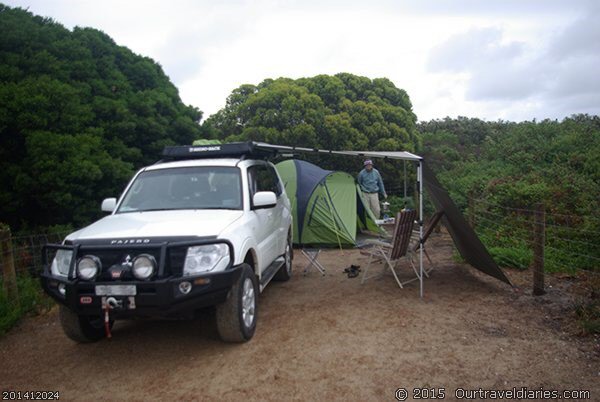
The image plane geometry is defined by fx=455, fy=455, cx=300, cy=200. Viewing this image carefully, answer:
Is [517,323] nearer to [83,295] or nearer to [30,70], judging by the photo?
[83,295]

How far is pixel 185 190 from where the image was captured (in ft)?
17.1

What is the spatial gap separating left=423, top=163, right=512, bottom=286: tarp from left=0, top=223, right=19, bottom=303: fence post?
528cm

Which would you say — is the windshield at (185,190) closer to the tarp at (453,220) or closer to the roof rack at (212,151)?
the roof rack at (212,151)

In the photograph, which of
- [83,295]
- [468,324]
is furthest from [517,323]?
[83,295]

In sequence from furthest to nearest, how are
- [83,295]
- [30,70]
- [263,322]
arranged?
[30,70]
[263,322]
[83,295]

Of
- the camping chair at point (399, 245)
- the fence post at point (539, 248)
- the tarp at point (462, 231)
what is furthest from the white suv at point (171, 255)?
the fence post at point (539, 248)

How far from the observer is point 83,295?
151 inches

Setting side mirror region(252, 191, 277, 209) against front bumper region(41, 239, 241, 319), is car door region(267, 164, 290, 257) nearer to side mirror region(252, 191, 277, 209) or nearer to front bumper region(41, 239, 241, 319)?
side mirror region(252, 191, 277, 209)

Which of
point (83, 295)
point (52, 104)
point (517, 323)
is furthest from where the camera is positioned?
point (52, 104)

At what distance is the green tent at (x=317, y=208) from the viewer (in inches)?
372

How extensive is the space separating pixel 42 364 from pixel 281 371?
91.4 inches

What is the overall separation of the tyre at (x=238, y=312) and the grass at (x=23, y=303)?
2.76 m

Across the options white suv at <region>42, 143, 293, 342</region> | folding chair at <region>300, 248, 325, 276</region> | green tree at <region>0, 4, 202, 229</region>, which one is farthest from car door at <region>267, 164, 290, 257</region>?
green tree at <region>0, 4, 202, 229</region>
